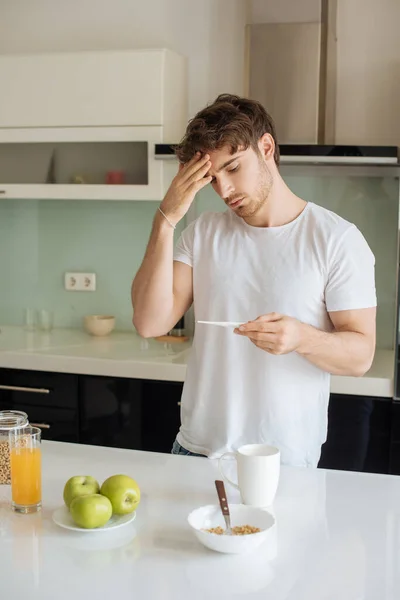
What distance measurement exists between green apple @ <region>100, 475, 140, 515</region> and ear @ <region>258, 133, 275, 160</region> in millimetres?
879

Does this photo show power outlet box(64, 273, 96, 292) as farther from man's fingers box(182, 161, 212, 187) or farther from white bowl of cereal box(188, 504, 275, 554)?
white bowl of cereal box(188, 504, 275, 554)

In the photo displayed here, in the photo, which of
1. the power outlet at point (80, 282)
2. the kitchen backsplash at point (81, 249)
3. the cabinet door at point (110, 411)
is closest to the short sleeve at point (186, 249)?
the cabinet door at point (110, 411)

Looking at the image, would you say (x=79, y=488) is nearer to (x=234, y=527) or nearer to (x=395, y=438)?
(x=234, y=527)

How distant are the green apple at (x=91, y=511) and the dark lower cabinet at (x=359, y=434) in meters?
1.60

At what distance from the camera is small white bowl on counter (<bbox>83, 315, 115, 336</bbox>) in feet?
11.6

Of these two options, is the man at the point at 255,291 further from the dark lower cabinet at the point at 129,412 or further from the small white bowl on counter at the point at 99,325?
the small white bowl on counter at the point at 99,325

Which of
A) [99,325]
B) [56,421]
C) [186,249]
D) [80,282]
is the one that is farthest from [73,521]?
[80,282]

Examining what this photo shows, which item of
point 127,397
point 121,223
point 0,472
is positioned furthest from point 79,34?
point 0,472

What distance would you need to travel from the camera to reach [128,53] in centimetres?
316

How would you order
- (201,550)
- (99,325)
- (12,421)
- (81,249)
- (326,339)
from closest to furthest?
(201,550), (12,421), (326,339), (99,325), (81,249)

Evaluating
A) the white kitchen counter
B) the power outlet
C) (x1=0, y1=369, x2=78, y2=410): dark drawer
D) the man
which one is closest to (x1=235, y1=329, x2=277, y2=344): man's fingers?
the man

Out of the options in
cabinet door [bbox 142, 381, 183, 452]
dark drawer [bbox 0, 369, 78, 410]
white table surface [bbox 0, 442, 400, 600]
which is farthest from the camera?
dark drawer [bbox 0, 369, 78, 410]

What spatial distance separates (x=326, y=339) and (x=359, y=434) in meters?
1.19

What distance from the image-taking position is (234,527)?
136 cm
